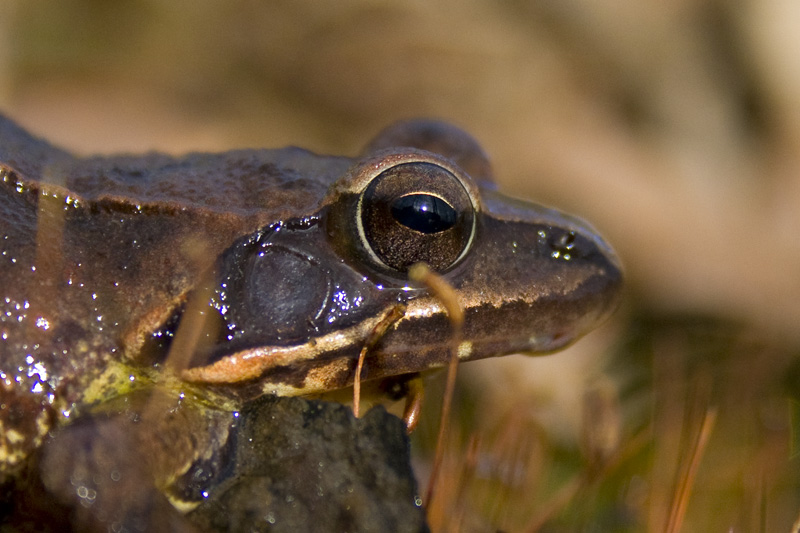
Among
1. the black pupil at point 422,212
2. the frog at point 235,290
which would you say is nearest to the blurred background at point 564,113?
the frog at point 235,290

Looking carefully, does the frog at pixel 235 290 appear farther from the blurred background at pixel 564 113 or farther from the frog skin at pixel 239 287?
the blurred background at pixel 564 113

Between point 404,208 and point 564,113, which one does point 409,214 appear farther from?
point 564,113

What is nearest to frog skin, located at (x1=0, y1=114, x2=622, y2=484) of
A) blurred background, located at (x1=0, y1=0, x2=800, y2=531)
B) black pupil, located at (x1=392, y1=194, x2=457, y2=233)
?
black pupil, located at (x1=392, y1=194, x2=457, y2=233)

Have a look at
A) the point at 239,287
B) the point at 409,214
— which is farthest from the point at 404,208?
the point at 239,287

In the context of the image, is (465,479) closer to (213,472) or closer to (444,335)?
(444,335)

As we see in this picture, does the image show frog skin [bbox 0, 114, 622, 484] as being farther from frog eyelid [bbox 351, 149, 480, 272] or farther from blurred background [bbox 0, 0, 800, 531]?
blurred background [bbox 0, 0, 800, 531]

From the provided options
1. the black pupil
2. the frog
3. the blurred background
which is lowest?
the frog

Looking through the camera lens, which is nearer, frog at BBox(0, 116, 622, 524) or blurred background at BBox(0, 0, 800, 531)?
frog at BBox(0, 116, 622, 524)
